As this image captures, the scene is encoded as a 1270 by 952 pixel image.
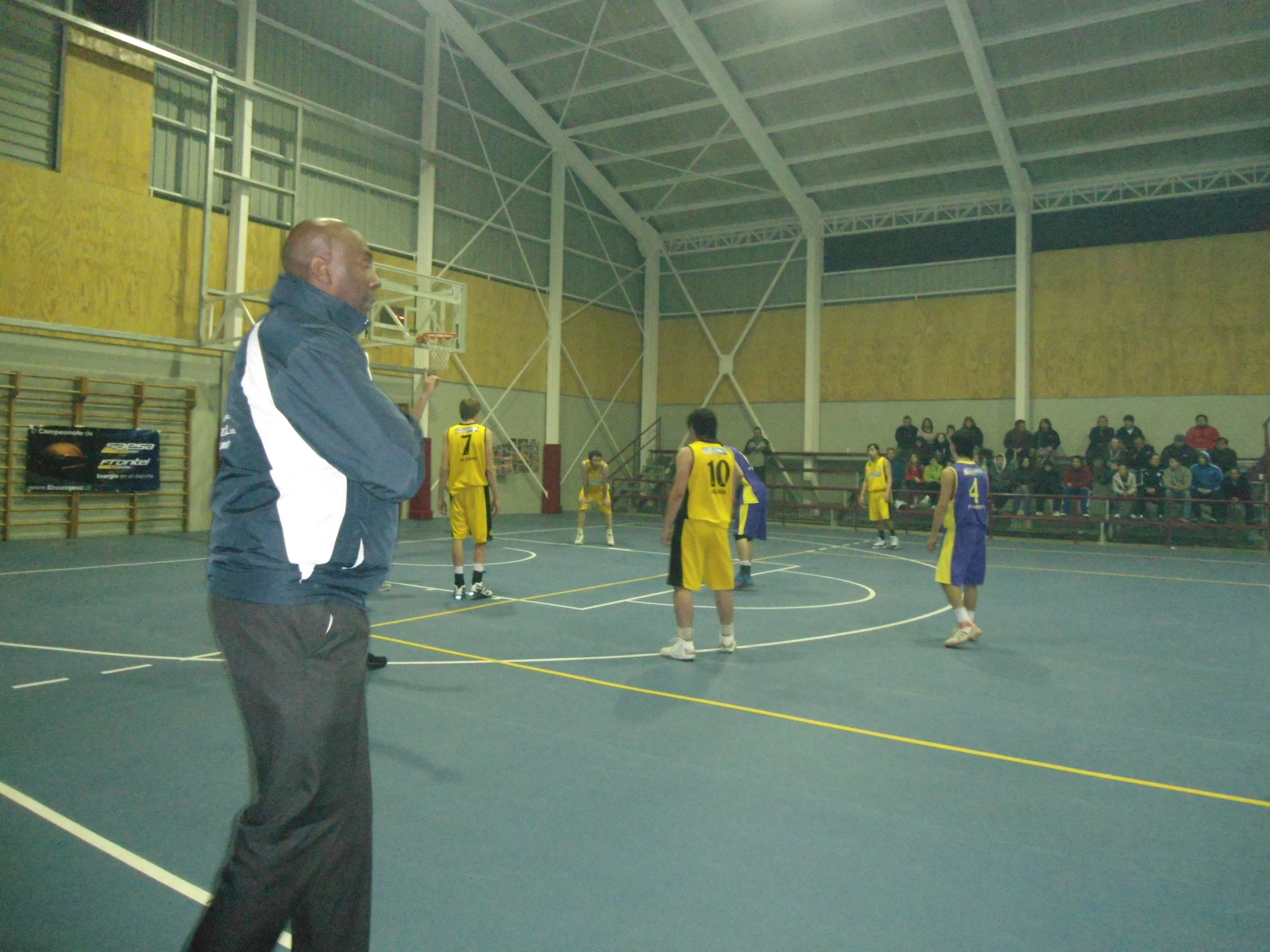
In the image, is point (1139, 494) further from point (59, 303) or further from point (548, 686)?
point (59, 303)

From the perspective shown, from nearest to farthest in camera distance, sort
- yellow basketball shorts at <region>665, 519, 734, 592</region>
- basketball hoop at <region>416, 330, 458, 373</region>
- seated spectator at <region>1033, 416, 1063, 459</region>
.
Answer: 1. yellow basketball shorts at <region>665, 519, 734, 592</region>
2. basketball hoop at <region>416, 330, 458, 373</region>
3. seated spectator at <region>1033, 416, 1063, 459</region>

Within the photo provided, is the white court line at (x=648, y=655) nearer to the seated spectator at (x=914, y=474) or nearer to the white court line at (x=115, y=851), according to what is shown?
the white court line at (x=115, y=851)

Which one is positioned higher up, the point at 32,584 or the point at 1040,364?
the point at 1040,364

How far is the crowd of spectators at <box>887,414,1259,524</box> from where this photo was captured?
18422mm

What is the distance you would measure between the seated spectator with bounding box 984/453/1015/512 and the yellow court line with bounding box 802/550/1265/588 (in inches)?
231

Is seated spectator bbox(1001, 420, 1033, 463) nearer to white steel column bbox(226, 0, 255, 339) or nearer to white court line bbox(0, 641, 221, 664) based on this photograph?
white steel column bbox(226, 0, 255, 339)

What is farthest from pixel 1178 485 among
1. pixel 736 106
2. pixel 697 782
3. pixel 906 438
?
pixel 697 782

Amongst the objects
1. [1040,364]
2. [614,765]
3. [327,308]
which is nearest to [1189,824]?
[614,765]

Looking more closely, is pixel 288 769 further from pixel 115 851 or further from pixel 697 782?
pixel 697 782

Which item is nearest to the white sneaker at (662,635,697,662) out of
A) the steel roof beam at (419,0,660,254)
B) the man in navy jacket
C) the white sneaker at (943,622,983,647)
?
the white sneaker at (943,622,983,647)

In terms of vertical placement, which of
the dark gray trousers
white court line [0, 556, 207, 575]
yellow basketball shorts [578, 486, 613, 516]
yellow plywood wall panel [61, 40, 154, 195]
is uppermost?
yellow plywood wall panel [61, 40, 154, 195]

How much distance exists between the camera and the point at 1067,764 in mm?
4715

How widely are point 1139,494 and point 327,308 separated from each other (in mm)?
20748

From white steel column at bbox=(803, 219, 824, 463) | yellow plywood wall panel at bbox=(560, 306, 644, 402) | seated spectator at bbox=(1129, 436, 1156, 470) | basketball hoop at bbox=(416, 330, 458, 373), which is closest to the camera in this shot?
basketball hoop at bbox=(416, 330, 458, 373)
